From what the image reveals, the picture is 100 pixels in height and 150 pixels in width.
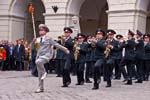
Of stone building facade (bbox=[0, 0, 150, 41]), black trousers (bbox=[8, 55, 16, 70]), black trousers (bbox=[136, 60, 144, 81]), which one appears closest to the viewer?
black trousers (bbox=[136, 60, 144, 81])

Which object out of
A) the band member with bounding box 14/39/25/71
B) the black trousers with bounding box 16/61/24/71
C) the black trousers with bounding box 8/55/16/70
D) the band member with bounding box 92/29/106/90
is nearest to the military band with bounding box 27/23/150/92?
the band member with bounding box 92/29/106/90

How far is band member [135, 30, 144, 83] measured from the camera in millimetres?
15031

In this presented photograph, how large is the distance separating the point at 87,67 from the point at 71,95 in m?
4.29

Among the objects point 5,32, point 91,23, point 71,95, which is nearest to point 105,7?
point 91,23

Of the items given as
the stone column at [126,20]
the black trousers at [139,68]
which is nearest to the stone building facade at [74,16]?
the stone column at [126,20]

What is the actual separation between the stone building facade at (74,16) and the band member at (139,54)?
6.12 meters

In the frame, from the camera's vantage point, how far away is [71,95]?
1037 centimetres

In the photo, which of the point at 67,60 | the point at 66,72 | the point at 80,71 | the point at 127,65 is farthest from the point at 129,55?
the point at 66,72

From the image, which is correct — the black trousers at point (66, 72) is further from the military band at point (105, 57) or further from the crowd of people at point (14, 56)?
the crowd of people at point (14, 56)

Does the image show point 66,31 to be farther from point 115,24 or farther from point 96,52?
point 115,24

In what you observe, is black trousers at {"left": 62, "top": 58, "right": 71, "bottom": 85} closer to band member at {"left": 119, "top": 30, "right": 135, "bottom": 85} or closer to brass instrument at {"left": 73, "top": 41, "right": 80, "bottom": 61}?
brass instrument at {"left": 73, "top": 41, "right": 80, "bottom": 61}

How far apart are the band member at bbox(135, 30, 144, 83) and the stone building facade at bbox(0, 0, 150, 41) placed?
6123 mm

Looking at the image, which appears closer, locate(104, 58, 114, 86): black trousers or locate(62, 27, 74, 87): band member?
locate(62, 27, 74, 87): band member

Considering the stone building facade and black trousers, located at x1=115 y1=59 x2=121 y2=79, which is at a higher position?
the stone building facade
